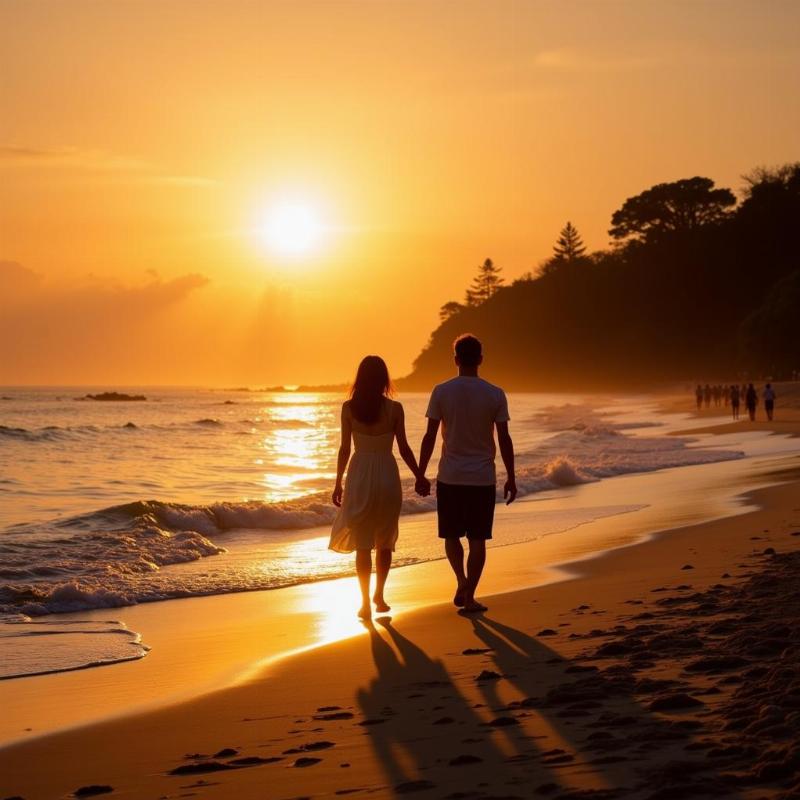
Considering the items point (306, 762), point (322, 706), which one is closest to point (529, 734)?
point (306, 762)

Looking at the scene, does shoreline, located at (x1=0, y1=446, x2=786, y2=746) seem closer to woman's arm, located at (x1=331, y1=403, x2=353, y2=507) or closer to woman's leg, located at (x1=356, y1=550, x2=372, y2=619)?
woman's leg, located at (x1=356, y1=550, x2=372, y2=619)

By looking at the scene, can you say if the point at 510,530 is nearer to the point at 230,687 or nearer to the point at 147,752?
the point at 230,687

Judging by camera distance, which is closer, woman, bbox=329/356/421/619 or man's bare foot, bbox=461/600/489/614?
man's bare foot, bbox=461/600/489/614

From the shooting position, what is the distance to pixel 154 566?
39.1 ft

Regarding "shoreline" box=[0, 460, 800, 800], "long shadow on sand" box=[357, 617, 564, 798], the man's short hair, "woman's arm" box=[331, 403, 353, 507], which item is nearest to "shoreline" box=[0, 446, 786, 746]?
"shoreline" box=[0, 460, 800, 800]

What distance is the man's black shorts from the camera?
7992mm

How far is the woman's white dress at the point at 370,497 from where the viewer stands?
324 inches

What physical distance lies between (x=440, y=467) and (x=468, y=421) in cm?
51

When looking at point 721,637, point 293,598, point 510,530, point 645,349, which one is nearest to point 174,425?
point 510,530

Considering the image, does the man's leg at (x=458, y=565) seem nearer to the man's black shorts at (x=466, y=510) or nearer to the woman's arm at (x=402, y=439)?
the man's black shorts at (x=466, y=510)

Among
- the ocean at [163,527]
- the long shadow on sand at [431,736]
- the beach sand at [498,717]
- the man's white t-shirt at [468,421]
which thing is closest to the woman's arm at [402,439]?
the man's white t-shirt at [468,421]

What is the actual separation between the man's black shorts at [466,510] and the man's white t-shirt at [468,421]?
2.3 inches

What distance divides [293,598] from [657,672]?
15.8 ft

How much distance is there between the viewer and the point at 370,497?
823 cm
